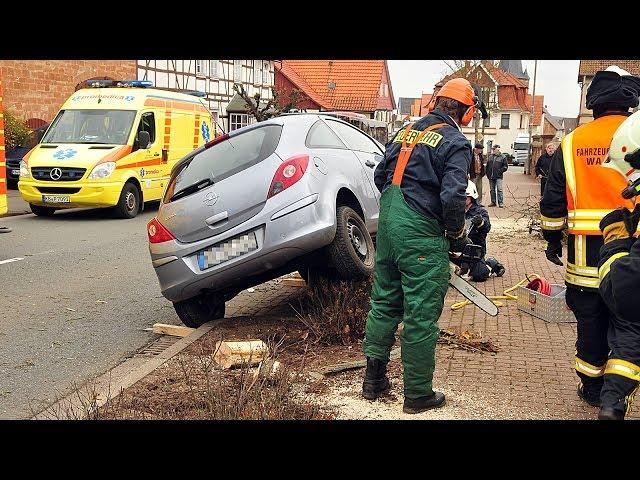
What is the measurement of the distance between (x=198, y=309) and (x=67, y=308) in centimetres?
182

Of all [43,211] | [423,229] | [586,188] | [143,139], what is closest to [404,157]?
[423,229]

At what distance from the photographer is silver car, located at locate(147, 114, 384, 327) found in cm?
594

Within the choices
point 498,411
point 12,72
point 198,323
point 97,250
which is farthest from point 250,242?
point 12,72

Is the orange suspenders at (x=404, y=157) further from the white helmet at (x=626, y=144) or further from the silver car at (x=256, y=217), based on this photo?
the silver car at (x=256, y=217)

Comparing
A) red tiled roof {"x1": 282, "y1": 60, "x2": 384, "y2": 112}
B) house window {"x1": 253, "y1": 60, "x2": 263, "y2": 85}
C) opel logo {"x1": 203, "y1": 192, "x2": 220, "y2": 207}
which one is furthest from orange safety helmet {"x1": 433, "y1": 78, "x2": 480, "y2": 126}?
red tiled roof {"x1": 282, "y1": 60, "x2": 384, "y2": 112}

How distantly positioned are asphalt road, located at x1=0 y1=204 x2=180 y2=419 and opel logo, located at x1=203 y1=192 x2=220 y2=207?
4.54 feet

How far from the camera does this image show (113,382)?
17.3 ft

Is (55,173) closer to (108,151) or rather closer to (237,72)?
(108,151)

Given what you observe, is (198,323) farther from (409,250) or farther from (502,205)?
(502,205)

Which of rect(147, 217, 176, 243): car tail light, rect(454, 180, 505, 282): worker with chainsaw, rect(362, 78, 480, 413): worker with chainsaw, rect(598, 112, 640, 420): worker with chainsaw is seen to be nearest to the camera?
rect(598, 112, 640, 420): worker with chainsaw

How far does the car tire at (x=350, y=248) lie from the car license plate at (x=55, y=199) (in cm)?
1014

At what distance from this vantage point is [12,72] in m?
26.6

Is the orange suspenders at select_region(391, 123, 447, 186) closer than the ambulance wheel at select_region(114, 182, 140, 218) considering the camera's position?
Yes

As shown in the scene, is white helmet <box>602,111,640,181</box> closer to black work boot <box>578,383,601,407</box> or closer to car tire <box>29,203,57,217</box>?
black work boot <box>578,383,601,407</box>
